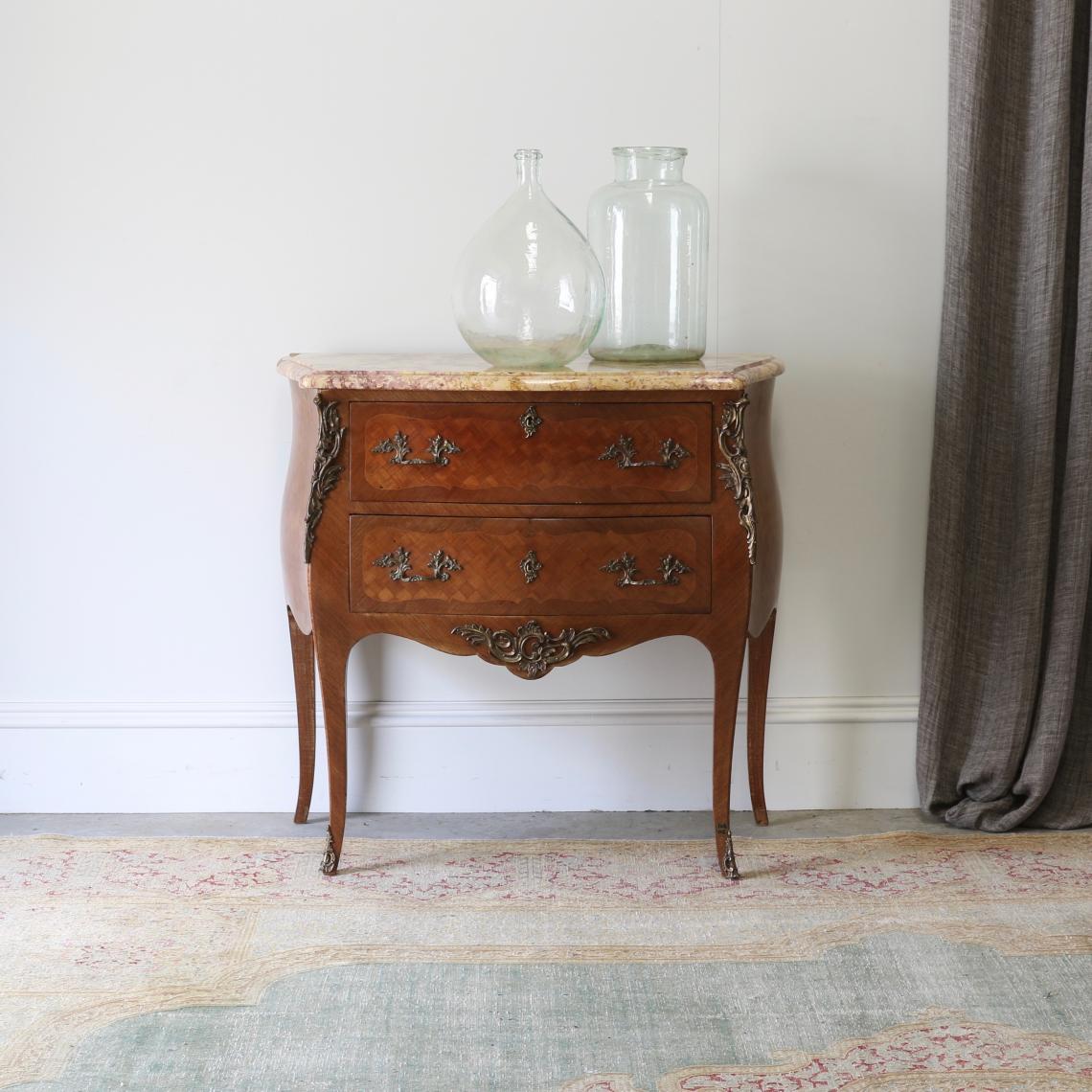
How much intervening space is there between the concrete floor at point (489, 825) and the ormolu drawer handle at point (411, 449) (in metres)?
0.77

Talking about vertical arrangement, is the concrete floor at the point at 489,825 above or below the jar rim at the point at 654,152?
below

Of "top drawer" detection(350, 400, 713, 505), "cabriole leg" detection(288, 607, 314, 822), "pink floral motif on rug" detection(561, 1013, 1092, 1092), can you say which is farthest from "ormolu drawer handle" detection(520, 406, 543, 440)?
"pink floral motif on rug" detection(561, 1013, 1092, 1092)

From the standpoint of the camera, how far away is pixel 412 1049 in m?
A: 1.61

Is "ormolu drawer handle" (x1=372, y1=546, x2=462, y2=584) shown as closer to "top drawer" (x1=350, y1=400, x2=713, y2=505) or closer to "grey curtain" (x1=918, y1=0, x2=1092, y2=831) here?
"top drawer" (x1=350, y1=400, x2=713, y2=505)

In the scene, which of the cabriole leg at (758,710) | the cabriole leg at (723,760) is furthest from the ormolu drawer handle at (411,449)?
the cabriole leg at (758,710)

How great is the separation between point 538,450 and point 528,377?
0.13 metres

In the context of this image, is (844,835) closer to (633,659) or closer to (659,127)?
(633,659)

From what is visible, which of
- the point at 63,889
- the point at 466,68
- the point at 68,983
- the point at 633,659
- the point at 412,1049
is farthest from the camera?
the point at 633,659

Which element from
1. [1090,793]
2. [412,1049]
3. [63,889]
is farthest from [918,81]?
[63,889]

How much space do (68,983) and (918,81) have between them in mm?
2107

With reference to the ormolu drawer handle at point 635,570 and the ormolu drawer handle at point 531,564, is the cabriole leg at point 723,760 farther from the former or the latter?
the ormolu drawer handle at point 531,564

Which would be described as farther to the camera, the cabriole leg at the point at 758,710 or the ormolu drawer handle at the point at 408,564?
the cabriole leg at the point at 758,710

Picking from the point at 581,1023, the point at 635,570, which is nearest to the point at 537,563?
the point at 635,570

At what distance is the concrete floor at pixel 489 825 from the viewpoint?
235cm
